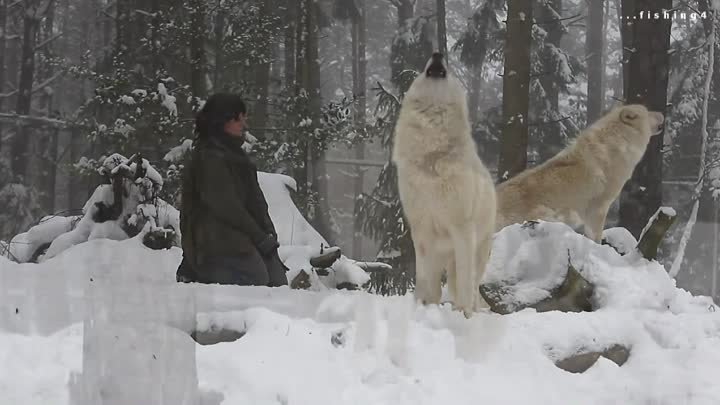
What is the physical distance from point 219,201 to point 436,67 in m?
0.66

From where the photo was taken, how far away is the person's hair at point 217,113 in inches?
66.8

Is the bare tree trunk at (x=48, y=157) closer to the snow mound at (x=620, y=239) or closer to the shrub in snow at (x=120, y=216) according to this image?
the shrub in snow at (x=120, y=216)

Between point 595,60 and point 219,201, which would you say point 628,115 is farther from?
point 219,201

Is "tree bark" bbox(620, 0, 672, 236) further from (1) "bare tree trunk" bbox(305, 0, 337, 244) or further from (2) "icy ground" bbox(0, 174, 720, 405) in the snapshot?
(1) "bare tree trunk" bbox(305, 0, 337, 244)

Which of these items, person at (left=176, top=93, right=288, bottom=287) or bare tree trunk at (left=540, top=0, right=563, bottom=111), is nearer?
person at (left=176, top=93, right=288, bottom=287)

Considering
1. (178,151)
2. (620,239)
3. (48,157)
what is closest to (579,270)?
(620,239)

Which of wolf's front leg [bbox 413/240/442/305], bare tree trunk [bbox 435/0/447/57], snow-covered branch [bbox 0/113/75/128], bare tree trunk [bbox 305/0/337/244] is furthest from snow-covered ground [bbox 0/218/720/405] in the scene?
bare tree trunk [bbox 435/0/447/57]

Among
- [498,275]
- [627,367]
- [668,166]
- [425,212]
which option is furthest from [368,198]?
[668,166]

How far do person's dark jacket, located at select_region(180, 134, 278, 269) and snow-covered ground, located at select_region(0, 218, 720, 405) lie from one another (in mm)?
84

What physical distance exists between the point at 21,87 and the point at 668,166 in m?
1.91

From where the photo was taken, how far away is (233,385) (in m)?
1.24

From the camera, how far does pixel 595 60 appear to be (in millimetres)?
1933

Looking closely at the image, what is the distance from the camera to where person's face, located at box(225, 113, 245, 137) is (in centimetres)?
171

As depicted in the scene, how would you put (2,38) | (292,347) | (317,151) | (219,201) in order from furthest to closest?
(317,151) < (2,38) < (219,201) < (292,347)
